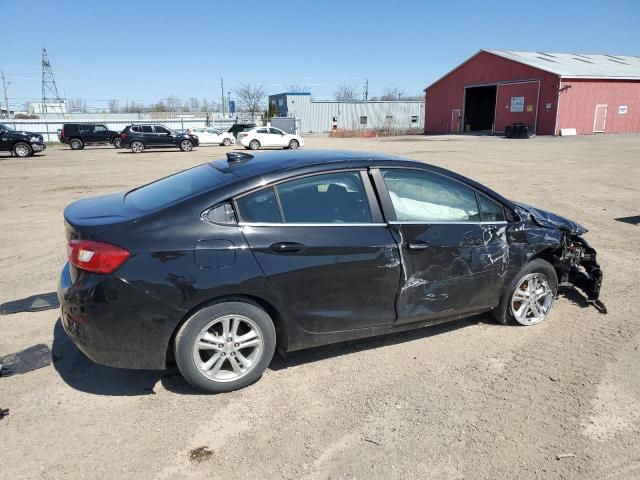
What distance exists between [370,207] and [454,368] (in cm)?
138

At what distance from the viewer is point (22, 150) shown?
2464 cm

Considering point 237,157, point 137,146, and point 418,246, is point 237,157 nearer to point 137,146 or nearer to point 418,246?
point 418,246

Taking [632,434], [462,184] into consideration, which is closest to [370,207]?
[462,184]

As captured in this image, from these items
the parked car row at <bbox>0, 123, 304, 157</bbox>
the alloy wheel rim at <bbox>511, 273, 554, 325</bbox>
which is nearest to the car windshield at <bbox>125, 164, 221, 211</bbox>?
the alloy wheel rim at <bbox>511, 273, 554, 325</bbox>

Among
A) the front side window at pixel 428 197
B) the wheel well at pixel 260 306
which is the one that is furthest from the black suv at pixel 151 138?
the wheel well at pixel 260 306

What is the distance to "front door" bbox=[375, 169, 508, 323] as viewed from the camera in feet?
12.0

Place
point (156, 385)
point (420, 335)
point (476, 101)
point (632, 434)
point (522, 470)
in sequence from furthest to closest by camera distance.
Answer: point (476, 101)
point (420, 335)
point (156, 385)
point (632, 434)
point (522, 470)

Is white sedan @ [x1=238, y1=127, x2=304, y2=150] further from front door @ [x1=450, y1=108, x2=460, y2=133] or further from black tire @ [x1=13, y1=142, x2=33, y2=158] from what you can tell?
front door @ [x1=450, y1=108, x2=460, y2=133]

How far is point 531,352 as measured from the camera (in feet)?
12.8

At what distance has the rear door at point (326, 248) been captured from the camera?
3229 millimetres

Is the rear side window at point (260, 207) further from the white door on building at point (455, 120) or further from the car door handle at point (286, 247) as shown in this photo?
the white door on building at point (455, 120)

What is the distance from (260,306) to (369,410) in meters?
0.99

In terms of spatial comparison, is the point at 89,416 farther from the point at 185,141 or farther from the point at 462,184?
the point at 185,141

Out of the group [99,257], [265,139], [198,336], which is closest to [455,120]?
[265,139]
